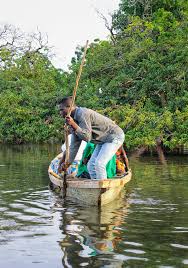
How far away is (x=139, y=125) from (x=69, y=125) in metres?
12.1

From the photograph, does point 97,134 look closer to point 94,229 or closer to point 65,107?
point 65,107

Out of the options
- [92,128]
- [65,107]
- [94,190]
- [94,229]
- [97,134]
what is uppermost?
[65,107]

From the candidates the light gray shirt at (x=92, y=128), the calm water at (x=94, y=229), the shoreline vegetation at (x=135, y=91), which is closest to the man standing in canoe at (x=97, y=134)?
the light gray shirt at (x=92, y=128)

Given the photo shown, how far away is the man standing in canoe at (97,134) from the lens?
944 centimetres

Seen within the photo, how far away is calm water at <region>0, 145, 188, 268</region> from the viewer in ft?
19.9

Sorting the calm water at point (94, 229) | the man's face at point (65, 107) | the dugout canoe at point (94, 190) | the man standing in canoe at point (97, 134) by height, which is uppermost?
the man's face at point (65, 107)

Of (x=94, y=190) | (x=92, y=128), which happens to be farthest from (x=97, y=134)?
(x=94, y=190)

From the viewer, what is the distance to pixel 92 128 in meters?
9.83

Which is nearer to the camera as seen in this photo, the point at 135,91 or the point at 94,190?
the point at 94,190

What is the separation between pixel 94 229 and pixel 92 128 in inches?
102

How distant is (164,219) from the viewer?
8.53 m

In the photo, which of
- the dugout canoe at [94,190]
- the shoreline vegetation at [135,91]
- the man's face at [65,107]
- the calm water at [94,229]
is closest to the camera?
the calm water at [94,229]

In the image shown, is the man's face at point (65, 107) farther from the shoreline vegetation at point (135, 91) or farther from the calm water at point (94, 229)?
the shoreline vegetation at point (135, 91)

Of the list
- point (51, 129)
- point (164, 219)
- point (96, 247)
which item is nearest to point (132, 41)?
point (51, 129)
